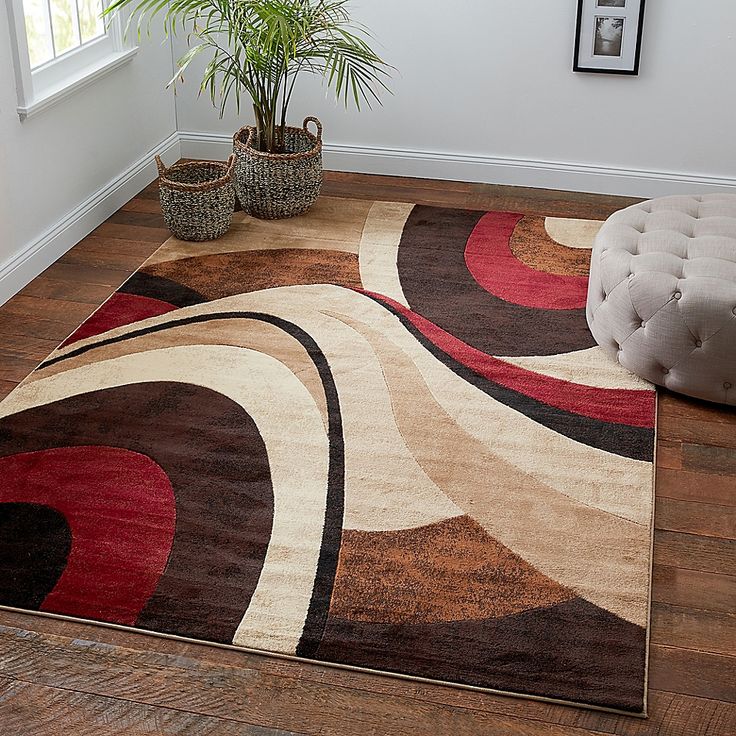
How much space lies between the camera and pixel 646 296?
9.23ft

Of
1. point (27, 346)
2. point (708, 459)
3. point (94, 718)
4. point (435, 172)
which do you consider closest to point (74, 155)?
point (27, 346)

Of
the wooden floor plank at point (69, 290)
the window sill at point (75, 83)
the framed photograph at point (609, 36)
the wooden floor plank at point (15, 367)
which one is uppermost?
the framed photograph at point (609, 36)

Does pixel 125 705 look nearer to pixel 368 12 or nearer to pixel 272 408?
pixel 272 408

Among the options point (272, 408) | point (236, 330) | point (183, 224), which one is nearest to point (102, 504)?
point (272, 408)

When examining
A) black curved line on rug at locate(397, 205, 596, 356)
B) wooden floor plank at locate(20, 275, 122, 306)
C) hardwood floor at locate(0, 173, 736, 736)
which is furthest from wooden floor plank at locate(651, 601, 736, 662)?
wooden floor plank at locate(20, 275, 122, 306)

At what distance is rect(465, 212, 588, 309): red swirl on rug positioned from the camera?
11.3 feet

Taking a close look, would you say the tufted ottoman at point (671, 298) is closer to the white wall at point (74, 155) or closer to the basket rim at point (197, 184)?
the basket rim at point (197, 184)

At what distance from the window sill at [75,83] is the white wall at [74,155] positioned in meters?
0.04

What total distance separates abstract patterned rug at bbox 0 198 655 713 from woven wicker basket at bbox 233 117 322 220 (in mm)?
333

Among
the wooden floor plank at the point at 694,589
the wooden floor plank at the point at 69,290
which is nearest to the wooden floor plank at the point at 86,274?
the wooden floor plank at the point at 69,290

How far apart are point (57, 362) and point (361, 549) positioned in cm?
126

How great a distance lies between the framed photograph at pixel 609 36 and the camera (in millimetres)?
3922

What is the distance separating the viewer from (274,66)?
3764 mm

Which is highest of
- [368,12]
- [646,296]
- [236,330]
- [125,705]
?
[368,12]
